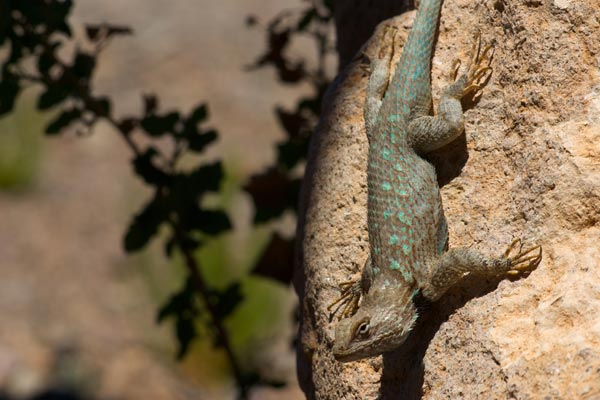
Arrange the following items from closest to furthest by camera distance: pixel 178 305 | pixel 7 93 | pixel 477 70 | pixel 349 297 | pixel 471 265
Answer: pixel 471 265 < pixel 477 70 < pixel 349 297 < pixel 7 93 < pixel 178 305

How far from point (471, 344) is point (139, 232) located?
2039 millimetres

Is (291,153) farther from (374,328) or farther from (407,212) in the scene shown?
(374,328)

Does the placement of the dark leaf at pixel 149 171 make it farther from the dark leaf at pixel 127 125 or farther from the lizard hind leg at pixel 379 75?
the lizard hind leg at pixel 379 75

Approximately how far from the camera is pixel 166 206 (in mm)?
4227

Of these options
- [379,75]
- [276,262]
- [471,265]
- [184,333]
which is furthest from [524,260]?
[184,333]

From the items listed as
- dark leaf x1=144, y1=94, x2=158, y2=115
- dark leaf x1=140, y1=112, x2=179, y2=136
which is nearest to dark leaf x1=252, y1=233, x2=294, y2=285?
dark leaf x1=140, y1=112, x2=179, y2=136

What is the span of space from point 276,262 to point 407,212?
131 cm

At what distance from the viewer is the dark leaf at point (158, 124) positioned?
165 inches

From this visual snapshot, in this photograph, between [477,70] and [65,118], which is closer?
[477,70]

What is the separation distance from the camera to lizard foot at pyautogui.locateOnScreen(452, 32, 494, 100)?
10.3ft

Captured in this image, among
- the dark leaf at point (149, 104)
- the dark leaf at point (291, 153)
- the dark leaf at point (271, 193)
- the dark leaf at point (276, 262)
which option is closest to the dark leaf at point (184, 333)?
the dark leaf at point (276, 262)

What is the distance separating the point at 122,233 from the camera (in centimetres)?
930

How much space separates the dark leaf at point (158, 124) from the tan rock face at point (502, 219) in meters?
0.97

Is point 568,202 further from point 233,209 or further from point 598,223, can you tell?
point 233,209
